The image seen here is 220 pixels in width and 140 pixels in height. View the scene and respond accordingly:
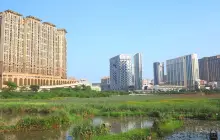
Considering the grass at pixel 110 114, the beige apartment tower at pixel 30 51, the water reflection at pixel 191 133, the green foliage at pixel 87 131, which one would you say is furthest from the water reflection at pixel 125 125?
the beige apartment tower at pixel 30 51

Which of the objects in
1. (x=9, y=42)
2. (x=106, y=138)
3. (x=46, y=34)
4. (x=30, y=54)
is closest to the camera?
(x=106, y=138)

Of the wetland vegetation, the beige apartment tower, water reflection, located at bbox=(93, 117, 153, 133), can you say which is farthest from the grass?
the beige apartment tower

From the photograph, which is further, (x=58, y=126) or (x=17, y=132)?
(x=58, y=126)

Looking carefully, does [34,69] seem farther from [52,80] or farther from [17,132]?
[17,132]

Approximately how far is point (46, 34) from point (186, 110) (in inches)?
4582

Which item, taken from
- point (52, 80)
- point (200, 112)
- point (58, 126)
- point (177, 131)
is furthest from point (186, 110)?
point (52, 80)

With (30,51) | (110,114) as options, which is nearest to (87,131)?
(110,114)

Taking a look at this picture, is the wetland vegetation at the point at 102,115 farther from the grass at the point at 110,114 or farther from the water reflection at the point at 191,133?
the water reflection at the point at 191,133

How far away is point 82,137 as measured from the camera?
67.8 feet

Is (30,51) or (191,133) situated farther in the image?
(30,51)

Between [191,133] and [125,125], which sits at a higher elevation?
[191,133]

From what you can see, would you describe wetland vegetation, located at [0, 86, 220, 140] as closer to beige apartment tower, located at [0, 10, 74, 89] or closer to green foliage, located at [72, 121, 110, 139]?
green foliage, located at [72, 121, 110, 139]

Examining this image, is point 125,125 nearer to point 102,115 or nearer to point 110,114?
point 110,114

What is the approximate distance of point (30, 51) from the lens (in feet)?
429
